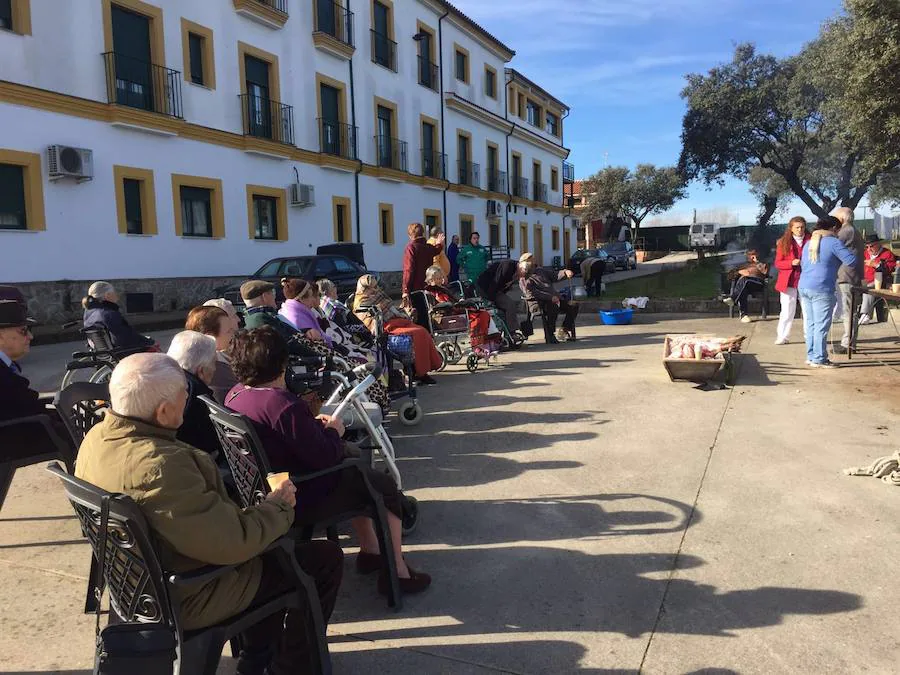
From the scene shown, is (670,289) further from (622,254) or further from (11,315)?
(622,254)

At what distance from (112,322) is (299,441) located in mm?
3996

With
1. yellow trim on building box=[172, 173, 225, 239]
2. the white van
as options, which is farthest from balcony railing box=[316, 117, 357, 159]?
the white van

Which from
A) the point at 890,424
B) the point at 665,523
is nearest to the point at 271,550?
the point at 665,523

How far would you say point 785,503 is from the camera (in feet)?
12.8

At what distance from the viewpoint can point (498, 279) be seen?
9.84 m

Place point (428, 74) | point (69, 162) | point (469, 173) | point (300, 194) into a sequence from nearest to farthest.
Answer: point (69, 162), point (300, 194), point (428, 74), point (469, 173)

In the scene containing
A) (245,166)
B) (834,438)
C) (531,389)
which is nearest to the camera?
(834,438)

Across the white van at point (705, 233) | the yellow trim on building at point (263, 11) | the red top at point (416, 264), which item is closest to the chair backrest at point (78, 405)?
the red top at point (416, 264)

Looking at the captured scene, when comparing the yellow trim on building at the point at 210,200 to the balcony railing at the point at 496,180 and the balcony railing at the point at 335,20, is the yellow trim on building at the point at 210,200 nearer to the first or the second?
the balcony railing at the point at 335,20

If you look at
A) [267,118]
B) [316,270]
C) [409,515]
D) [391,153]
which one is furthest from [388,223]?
[409,515]

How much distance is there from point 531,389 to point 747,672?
4881 mm

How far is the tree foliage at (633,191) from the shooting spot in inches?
2441

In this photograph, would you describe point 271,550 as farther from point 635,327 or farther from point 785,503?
point 635,327

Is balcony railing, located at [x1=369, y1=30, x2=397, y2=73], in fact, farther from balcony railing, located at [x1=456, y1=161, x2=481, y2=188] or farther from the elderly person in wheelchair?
the elderly person in wheelchair
